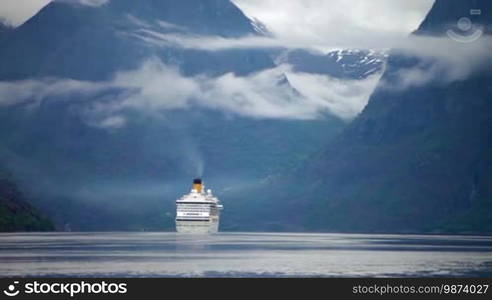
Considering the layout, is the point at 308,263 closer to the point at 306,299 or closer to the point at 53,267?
the point at 53,267

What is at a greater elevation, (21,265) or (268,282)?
(21,265)

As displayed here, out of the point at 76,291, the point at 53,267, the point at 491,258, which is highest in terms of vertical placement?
the point at 491,258

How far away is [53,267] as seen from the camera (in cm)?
11694

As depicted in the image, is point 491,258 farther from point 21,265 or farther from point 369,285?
point 369,285

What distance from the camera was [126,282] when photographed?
240 feet

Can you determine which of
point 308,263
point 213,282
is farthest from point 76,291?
point 308,263

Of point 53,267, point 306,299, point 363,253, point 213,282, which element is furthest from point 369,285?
point 363,253

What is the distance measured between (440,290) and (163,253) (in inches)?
3125

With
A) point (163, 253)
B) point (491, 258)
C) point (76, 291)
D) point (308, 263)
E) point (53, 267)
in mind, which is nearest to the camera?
point (76, 291)

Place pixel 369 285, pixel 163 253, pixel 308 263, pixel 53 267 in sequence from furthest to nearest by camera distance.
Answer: pixel 163 253, pixel 308 263, pixel 53 267, pixel 369 285

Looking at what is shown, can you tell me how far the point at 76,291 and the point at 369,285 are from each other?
1580 centimetres

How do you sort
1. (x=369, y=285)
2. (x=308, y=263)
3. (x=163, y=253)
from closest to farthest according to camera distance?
(x=369, y=285), (x=308, y=263), (x=163, y=253)

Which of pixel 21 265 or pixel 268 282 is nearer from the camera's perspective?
pixel 268 282

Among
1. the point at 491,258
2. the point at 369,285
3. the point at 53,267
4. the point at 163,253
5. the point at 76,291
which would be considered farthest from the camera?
the point at 163,253
